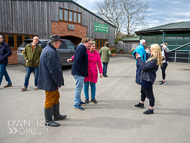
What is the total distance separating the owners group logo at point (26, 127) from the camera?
325cm

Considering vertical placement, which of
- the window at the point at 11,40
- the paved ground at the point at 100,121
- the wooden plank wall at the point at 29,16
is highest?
the wooden plank wall at the point at 29,16

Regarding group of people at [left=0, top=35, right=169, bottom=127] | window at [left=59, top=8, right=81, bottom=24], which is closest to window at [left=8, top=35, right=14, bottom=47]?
window at [left=59, top=8, right=81, bottom=24]

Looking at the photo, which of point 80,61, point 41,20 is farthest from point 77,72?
point 41,20

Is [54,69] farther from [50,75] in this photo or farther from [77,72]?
[77,72]

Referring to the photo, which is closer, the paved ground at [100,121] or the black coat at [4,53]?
the paved ground at [100,121]

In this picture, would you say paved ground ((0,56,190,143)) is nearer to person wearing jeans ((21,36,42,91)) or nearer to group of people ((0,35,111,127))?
group of people ((0,35,111,127))

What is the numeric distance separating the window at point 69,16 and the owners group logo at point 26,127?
15862 mm

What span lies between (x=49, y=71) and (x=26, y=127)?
1232 millimetres

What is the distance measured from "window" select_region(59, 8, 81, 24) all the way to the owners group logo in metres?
15.9

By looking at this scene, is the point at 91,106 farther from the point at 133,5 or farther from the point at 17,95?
the point at 133,5

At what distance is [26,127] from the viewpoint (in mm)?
3428

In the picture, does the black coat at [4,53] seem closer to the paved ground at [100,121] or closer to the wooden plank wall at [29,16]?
the paved ground at [100,121]

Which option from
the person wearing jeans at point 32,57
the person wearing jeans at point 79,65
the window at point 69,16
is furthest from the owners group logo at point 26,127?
the window at point 69,16

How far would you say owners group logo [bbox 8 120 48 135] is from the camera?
3250mm
